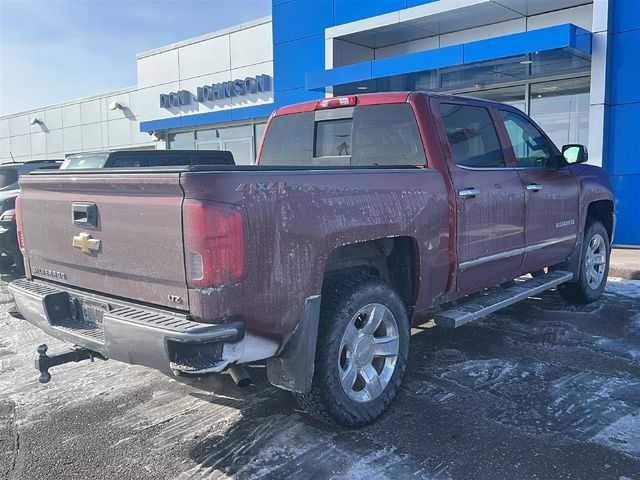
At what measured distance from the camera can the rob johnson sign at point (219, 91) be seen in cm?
1820

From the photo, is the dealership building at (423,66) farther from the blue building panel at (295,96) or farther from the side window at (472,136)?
the side window at (472,136)

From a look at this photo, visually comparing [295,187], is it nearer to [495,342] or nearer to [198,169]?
[198,169]

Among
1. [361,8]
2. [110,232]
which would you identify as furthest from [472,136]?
[361,8]

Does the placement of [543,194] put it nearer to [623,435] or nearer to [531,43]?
[623,435]

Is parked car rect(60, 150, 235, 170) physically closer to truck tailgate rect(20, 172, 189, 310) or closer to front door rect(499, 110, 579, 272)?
front door rect(499, 110, 579, 272)

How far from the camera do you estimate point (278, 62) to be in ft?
55.5

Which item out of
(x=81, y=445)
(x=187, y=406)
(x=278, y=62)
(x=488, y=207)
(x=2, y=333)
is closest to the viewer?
(x=81, y=445)

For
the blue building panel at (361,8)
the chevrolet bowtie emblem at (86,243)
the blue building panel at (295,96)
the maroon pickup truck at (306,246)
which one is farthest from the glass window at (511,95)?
the chevrolet bowtie emblem at (86,243)

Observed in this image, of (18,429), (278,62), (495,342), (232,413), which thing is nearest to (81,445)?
(18,429)

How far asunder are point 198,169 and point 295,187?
532 millimetres

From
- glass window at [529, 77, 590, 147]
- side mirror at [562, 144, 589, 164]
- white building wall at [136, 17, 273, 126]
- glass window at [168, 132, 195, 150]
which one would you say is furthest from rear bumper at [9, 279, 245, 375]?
glass window at [168, 132, 195, 150]

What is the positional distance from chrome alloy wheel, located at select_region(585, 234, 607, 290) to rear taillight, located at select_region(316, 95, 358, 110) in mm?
3393

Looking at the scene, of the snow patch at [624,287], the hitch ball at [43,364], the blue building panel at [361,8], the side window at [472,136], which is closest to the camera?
the hitch ball at [43,364]

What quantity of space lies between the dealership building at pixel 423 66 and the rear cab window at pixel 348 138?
22.0ft
